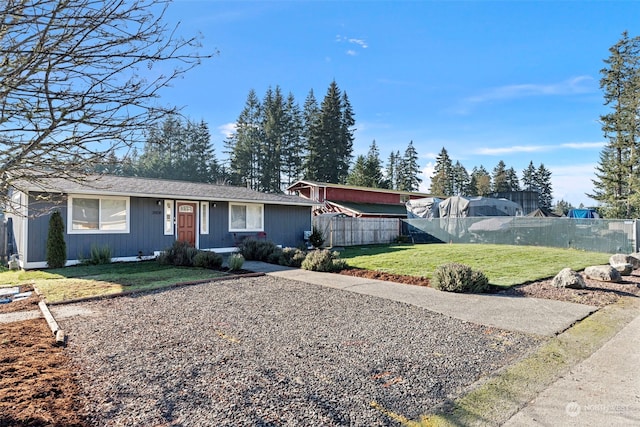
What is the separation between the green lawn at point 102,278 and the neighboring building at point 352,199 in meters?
14.8

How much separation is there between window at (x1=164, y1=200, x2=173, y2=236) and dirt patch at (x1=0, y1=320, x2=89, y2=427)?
8955mm

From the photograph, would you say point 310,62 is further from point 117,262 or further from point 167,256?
point 117,262

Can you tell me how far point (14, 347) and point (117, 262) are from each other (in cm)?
848

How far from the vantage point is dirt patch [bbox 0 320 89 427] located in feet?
7.69

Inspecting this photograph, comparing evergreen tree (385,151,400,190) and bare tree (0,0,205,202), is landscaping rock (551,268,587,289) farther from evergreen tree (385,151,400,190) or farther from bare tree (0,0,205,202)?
evergreen tree (385,151,400,190)

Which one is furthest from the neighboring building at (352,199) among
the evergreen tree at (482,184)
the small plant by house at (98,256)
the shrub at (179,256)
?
the evergreen tree at (482,184)

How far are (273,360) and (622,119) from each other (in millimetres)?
31840

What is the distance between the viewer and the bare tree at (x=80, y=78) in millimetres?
2049

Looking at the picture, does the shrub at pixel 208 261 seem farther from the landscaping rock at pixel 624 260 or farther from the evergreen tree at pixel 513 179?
the evergreen tree at pixel 513 179

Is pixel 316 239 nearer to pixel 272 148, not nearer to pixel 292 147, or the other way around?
pixel 272 148

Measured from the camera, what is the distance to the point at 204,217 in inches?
550

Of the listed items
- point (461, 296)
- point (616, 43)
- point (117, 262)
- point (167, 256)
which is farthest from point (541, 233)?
point (616, 43)

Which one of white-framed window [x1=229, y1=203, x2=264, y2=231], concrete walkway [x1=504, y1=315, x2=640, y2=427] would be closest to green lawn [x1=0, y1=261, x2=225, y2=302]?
white-framed window [x1=229, y1=203, x2=264, y2=231]

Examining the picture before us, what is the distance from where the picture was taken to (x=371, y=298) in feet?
21.1
